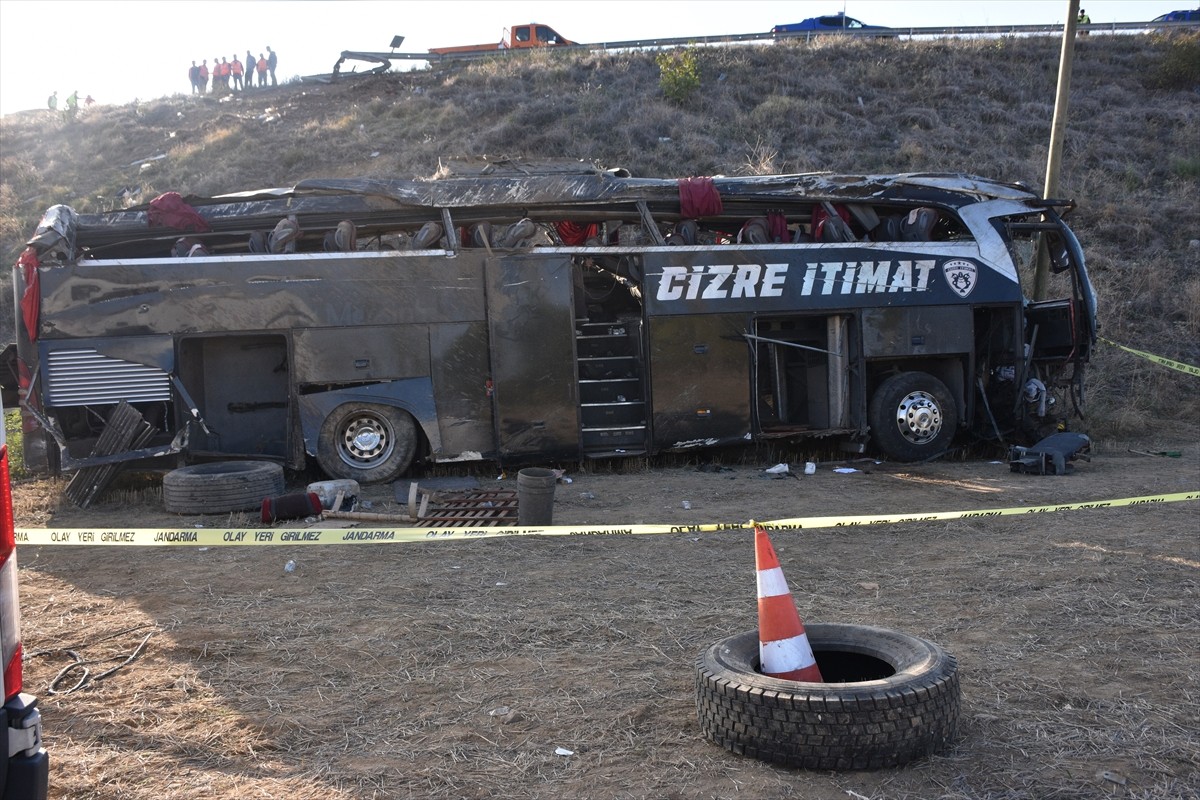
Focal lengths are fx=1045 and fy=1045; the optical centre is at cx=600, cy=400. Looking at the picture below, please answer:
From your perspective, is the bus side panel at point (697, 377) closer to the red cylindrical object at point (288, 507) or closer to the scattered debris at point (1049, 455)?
the scattered debris at point (1049, 455)

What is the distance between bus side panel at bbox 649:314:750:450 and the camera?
443 inches

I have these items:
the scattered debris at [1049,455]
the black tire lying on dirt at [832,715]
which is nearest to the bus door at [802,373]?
the scattered debris at [1049,455]

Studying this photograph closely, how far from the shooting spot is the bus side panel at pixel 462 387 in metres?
10.8

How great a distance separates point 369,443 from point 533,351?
6.40 ft

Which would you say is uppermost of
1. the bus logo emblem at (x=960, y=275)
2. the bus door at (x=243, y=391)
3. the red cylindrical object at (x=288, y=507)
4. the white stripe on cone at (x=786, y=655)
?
the bus logo emblem at (x=960, y=275)

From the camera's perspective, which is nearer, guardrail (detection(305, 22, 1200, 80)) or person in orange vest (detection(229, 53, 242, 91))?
guardrail (detection(305, 22, 1200, 80))

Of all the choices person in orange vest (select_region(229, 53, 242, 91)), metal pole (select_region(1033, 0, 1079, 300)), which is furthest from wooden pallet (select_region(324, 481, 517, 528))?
person in orange vest (select_region(229, 53, 242, 91))

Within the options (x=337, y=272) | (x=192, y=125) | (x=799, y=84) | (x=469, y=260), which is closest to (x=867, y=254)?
(x=469, y=260)

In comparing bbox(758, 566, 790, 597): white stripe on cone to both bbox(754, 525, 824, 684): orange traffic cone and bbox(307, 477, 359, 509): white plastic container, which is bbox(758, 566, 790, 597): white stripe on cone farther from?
bbox(307, 477, 359, 509): white plastic container

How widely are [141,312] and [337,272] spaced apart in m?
1.91

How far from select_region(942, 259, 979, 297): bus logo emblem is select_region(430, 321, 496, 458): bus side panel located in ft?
17.3

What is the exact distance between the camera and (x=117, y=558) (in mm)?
7570

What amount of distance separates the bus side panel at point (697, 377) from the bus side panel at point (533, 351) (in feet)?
3.16

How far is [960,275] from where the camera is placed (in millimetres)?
11852
